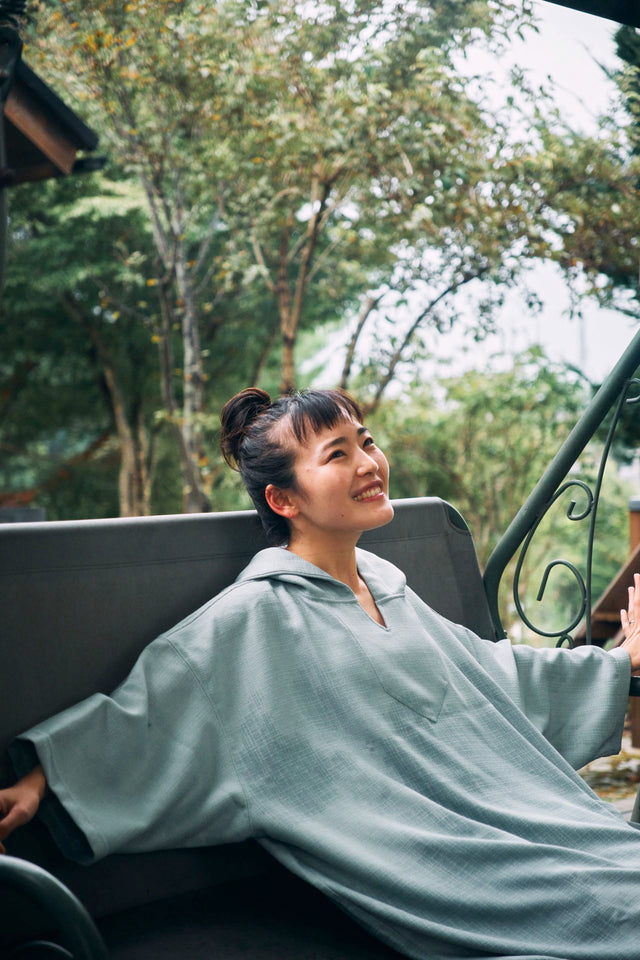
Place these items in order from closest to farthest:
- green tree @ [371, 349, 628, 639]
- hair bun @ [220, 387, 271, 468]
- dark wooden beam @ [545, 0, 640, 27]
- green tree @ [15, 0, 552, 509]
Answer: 1. hair bun @ [220, 387, 271, 468]
2. dark wooden beam @ [545, 0, 640, 27]
3. green tree @ [15, 0, 552, 509]
4. green tree @ [371, 349, 628, 639]

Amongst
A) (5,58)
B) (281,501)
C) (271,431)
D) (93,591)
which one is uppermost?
(5,58)

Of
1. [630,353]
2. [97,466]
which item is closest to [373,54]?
[630,353]

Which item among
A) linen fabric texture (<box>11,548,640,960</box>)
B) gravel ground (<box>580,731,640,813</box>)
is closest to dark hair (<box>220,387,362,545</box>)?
linen fabric texture (<box>11,548,640,960</box>)

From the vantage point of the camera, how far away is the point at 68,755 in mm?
1228

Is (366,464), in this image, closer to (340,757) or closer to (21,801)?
(340,757)

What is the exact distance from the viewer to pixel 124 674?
1396mm

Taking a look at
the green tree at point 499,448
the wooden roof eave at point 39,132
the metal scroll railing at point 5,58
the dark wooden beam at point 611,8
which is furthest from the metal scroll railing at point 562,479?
the green tree at point 499,448

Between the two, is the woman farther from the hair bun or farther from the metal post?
the metal post

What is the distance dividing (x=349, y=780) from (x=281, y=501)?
45cm

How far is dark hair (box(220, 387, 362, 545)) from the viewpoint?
1.55 m

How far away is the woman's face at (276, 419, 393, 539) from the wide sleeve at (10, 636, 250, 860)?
1.03 ft

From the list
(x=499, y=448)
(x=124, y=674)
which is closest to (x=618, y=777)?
(x=124, y=674)

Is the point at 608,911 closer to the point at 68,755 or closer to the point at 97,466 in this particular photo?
the point at 68,755

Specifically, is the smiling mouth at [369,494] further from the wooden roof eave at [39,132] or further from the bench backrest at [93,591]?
the wooden roof eave at [39,132]
